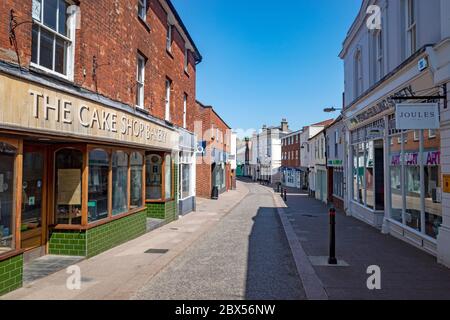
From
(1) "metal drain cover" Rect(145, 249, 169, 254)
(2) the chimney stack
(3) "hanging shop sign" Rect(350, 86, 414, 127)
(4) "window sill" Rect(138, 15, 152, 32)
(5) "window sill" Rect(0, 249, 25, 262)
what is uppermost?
(2) the chimney stack

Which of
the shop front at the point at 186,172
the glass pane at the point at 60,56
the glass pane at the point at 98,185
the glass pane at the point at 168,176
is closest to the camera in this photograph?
the glass pane at the point at 60,56

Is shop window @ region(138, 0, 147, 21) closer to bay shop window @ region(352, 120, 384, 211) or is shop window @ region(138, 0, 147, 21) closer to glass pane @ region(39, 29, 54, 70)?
glass pane @ region(39, 29, 54, 70)

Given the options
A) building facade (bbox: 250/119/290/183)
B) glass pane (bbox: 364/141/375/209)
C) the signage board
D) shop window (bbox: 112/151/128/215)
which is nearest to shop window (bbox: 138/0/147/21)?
shop window (bbox: 112/151/128/215)

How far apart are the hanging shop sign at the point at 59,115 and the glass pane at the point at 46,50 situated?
Result: 0.79 m

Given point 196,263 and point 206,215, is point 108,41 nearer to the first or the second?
point 196,263

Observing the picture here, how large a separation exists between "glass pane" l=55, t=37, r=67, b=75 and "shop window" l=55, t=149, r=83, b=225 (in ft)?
5.87

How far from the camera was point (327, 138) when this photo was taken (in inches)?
1082

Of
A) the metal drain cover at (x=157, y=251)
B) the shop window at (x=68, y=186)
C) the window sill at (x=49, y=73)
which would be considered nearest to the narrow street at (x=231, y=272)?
→ the metal drain cover at (x=157, y=251)

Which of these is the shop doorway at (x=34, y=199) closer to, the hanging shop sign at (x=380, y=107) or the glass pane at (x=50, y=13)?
the glass pane at (x=50, y=13)

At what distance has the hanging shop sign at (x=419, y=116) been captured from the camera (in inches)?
307

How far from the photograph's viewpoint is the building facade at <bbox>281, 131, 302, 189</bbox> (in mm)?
50656

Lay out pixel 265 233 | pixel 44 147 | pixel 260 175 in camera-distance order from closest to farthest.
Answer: pixel 44 147 → pixel 265 233 → pixel 260 175
